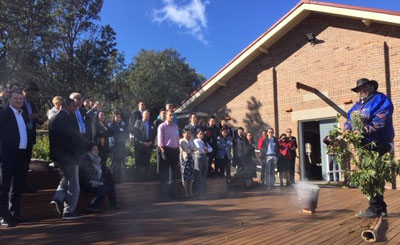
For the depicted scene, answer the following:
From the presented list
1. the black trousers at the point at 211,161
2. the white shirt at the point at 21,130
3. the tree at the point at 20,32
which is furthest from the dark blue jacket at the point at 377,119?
the tree at the point at 20,32

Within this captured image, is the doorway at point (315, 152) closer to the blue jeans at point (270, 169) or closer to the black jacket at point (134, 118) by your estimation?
the blue jeans at point (270, 169)

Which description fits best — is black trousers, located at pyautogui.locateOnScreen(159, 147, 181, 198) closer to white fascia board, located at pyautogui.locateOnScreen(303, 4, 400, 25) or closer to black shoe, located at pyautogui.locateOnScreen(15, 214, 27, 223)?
black shoe, located at pyautogui.locateOnScreen(15, 214, 27, 223)

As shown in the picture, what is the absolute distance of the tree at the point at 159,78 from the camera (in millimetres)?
25734

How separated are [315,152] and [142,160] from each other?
9236 millimetres

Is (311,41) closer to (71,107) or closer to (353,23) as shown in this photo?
(353,23)

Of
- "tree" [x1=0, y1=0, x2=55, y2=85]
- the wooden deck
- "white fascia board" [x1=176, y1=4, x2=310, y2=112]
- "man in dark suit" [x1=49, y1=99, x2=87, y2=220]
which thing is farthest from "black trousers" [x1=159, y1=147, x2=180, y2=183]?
"tree" [x1=0, y1=0, x2=55, y2=85]

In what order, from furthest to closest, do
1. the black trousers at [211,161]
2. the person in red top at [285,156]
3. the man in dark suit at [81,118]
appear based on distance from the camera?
the person in red top at [285,156]
the black trousers at [211,161]
the man in dark suit at [81,118]

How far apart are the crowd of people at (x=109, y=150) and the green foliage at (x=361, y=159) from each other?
12.4 ft

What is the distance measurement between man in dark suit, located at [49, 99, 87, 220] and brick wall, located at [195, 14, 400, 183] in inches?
327

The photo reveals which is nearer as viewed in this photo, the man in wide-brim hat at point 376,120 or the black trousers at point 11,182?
the man in wide-brim hat at point 376,120

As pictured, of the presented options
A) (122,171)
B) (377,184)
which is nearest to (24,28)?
(122,171)

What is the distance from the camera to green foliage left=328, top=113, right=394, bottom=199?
414 centimetres

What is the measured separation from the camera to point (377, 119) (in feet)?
14.6

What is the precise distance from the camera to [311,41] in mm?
11797
